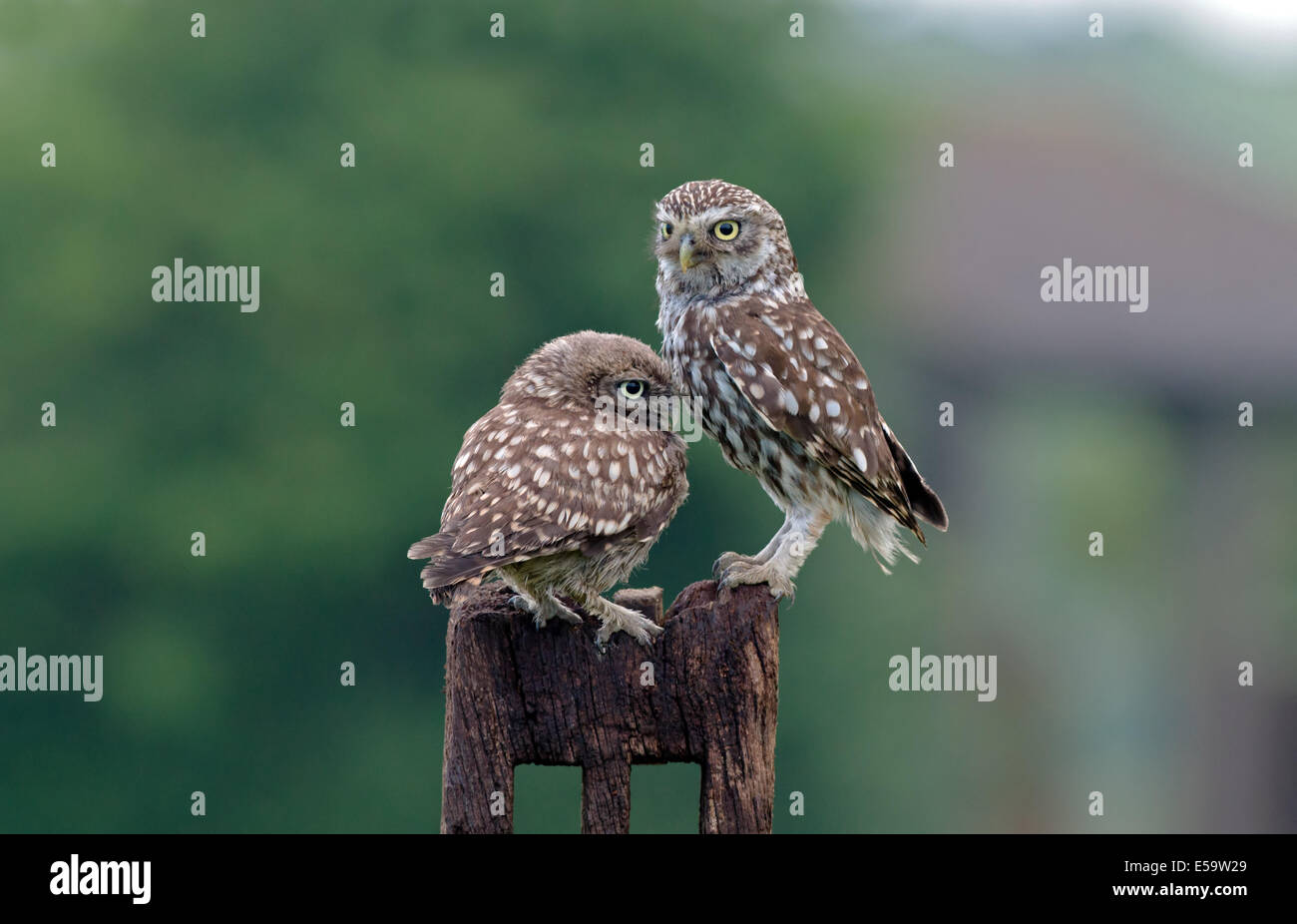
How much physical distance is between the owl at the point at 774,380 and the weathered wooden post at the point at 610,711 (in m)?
0.36

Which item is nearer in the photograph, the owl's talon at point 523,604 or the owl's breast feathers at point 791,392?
the owl's talon at point 523,604

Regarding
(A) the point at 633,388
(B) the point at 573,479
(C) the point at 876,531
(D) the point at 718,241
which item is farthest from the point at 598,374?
(C) the point at 876,531

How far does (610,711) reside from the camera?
2.86 meters

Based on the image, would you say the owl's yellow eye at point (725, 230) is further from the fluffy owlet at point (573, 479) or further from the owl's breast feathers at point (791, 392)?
the fluffy owlet at point (573, 479)

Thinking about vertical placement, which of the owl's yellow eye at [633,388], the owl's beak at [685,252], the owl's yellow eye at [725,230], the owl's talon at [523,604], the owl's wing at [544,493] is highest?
the owl's yellow eye at [725,230]

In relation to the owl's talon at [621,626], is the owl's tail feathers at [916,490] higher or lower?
higher

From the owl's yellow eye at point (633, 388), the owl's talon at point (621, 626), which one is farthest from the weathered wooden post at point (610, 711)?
the owl's yellow eye at point (633, 388)

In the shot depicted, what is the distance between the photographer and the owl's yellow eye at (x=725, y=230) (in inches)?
131

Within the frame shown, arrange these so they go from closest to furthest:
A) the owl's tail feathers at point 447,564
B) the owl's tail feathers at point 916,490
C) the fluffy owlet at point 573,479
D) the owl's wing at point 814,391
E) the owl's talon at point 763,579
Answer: the owl's tail feathers at point 447,564 → the fluffy owlet at point 573,479 → the owl's talon at point 763,579 → the owl's wing at point 814,391 → the owl's tail feathers at point 916,490

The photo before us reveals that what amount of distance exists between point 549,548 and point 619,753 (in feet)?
1.69

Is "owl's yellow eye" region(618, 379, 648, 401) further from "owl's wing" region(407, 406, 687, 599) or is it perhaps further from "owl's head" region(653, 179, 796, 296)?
"owl's head" region(653, 179, 796, 296)

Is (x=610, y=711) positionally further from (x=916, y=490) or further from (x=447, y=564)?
(x=916, y=490)

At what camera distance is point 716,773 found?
2.87m
